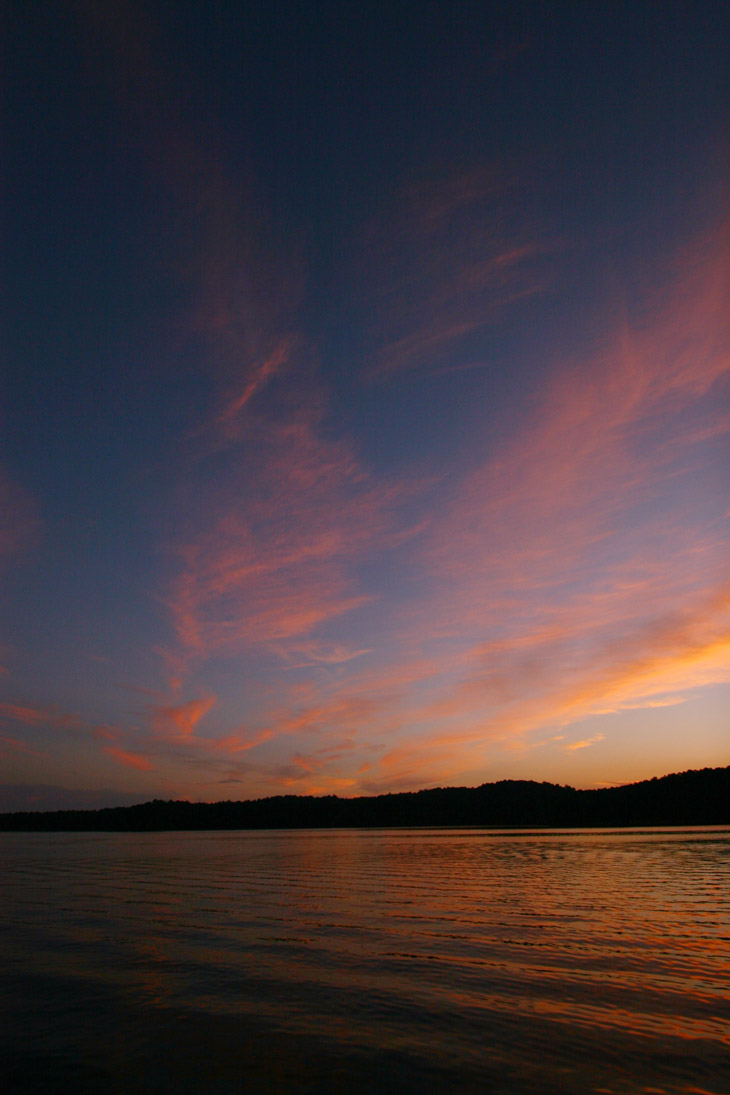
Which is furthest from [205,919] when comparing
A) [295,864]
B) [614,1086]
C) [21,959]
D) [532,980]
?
[295,864]

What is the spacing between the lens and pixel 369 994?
18359 millimetres

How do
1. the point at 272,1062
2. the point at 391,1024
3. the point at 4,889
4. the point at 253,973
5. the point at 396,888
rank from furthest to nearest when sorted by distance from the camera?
the point at 4,889, the point at 396,888, the point at 253,973, the point at 391,1024, the point at 272,1062

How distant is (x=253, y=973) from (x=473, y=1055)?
9.96m

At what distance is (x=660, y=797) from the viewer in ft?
649

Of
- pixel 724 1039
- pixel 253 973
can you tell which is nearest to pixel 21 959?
pixel 253 973

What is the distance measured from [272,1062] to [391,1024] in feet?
11.6

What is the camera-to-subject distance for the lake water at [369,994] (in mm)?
13031

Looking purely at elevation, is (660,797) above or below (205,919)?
above

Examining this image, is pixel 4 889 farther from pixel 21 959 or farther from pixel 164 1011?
pixel 164 1011

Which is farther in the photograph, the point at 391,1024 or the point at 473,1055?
the point at 391,1024

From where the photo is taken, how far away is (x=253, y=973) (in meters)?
21.0

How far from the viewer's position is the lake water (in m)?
13.0

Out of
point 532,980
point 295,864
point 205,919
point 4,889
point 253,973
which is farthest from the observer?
point 295,864

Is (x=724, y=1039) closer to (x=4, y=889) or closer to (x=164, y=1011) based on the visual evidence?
(x=164, y=1011)
